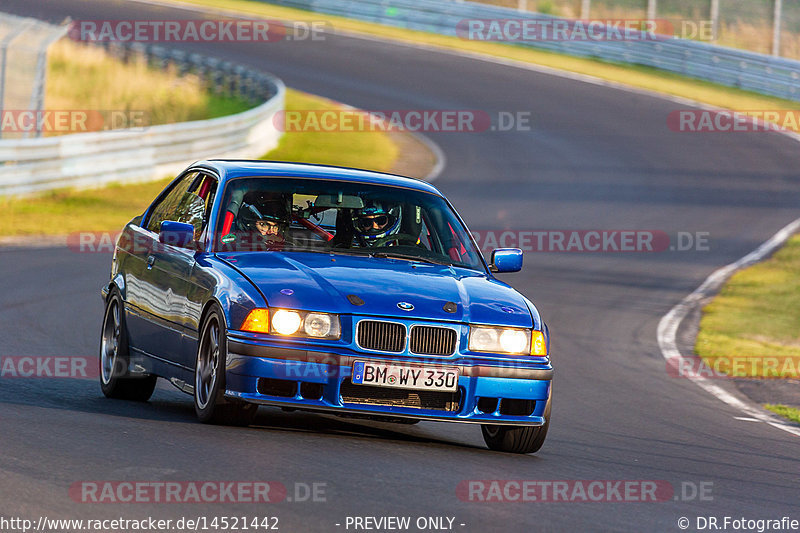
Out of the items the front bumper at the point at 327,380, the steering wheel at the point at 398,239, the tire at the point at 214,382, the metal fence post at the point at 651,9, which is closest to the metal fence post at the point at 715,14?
the metal fence post at the point at 651,9

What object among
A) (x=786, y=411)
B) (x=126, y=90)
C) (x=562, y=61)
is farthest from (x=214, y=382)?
(x=562, y=61)

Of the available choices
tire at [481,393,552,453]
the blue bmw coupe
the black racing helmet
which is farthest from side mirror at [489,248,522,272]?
the black racing helmet

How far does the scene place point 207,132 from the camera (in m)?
26.1

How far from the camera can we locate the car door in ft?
27.1

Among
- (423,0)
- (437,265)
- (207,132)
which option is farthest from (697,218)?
(423,0)

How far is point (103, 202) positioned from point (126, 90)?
12095 millimetres

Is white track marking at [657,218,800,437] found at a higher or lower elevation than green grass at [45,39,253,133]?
higher

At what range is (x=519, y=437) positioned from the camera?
782 cm

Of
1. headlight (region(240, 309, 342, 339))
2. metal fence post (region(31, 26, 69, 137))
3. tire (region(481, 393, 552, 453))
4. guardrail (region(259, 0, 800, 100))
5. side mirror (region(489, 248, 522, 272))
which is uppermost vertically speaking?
headlight (region(240, 309, 342, 339))

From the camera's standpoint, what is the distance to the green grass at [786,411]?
36.3 feet

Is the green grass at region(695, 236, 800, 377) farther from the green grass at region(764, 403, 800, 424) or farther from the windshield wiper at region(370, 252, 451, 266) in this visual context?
the windshield wiper at region(370, 252, 451, 266)

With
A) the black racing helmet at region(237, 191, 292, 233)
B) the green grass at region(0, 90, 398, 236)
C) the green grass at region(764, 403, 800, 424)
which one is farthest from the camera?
the green grass at region(0, 90, 398, 236)

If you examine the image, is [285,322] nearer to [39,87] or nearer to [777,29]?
[39,87]

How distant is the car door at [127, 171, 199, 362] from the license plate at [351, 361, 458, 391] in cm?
143
